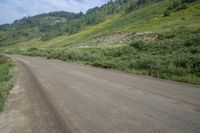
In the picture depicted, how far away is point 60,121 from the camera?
906cm

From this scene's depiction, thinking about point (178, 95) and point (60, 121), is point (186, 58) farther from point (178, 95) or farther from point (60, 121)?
point (60, 121)

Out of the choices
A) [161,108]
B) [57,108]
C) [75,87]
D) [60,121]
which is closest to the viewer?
[60,121]

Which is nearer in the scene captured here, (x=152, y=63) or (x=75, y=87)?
(x=75, y=87)

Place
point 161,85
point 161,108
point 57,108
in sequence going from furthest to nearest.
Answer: point 161,85 → point 57,108 → point 161,108

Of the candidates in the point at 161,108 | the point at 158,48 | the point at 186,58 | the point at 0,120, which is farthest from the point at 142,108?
the point at 158,48

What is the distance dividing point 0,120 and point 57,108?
79.2 inches

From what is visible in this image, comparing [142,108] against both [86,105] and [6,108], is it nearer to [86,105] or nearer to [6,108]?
[86,105]

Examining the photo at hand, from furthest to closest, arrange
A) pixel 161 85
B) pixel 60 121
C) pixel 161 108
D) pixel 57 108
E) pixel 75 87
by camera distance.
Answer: pixel 75 87 → pixel 161 85 → pixel 57 108 → pixel 161 108 → pixel 60 121

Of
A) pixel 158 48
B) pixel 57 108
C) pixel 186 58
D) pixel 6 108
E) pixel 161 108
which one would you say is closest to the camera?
pixel 161 108

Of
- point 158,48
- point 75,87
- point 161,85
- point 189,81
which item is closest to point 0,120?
point 75,87

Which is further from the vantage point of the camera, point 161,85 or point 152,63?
point 152,63

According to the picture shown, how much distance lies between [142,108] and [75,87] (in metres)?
6.46

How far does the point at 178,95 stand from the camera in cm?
1178

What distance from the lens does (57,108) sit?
10883mm
